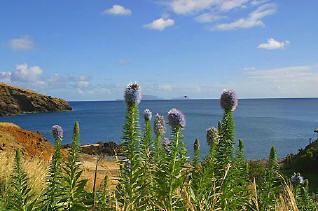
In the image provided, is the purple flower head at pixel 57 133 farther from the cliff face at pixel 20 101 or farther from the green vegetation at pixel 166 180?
the cliff face at pixel 20 101

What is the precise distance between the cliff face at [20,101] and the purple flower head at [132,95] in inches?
5437

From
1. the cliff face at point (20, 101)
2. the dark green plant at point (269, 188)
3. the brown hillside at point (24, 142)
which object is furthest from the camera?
the cliff face at point (20, 101)

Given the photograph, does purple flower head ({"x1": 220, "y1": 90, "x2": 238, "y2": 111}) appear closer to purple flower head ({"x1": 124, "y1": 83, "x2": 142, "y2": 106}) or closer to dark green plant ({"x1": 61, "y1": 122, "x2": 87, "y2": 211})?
purple flower head ({"x1": 124, "y1": 83, "x2": 142, "y2": 106})

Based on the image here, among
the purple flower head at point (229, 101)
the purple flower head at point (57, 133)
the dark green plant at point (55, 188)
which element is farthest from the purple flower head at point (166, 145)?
the purple flower head at point (57, 133)

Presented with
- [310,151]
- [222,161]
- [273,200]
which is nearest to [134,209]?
[222,161]

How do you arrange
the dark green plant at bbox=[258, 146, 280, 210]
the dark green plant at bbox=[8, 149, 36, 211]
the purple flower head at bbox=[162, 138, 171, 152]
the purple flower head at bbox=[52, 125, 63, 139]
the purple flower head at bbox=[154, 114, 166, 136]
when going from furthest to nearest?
the purple flower head at bbox=[154, 114, 166, 136], the purple flower head at bbox=[52, 125, 63, 139], the dark green plant at bbox=[258, 146, 280, 210], the purple flower head at bbox=[162, 138, 171, 152], the dark green plant at bbox=[8, 149, 36, 211]

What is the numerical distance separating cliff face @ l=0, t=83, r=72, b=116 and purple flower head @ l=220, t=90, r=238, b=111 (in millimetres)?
138310

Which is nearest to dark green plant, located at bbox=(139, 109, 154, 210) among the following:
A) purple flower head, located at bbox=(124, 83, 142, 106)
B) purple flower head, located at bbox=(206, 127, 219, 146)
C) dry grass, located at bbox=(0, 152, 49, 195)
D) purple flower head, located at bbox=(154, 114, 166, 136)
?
purple flower head, located at bbox=(124, 83, 142, 106)

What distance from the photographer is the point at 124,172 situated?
14.3ft

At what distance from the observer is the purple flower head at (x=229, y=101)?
4.70 m

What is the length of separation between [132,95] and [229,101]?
1014 millimetres

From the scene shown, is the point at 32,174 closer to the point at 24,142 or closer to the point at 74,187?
the point at 74,187

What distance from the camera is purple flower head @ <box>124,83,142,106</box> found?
4.62m

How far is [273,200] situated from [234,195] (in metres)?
1.12
